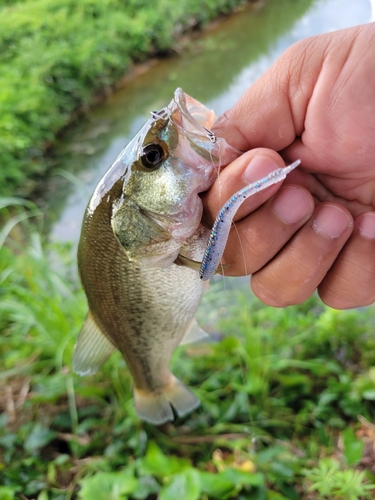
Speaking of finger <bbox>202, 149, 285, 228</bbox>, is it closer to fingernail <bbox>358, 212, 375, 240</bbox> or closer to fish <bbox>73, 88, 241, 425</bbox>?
fish <bbox>73, 88, 241, 425</bbox>

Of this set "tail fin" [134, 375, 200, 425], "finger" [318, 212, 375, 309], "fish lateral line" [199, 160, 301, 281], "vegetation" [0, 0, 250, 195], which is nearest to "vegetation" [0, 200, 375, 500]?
"tail fin" [134, 375, 200, 425]

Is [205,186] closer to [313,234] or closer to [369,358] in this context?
[313,234]

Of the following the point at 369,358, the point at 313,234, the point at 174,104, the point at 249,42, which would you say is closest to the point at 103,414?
the point at 369,358

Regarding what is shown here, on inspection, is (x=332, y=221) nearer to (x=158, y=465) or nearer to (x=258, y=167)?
(x=258, y=167)

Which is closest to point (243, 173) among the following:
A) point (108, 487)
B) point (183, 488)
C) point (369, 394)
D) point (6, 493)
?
point (183, 488)

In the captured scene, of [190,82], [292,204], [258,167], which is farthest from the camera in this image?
[190,82]

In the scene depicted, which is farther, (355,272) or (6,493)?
(6,493)
